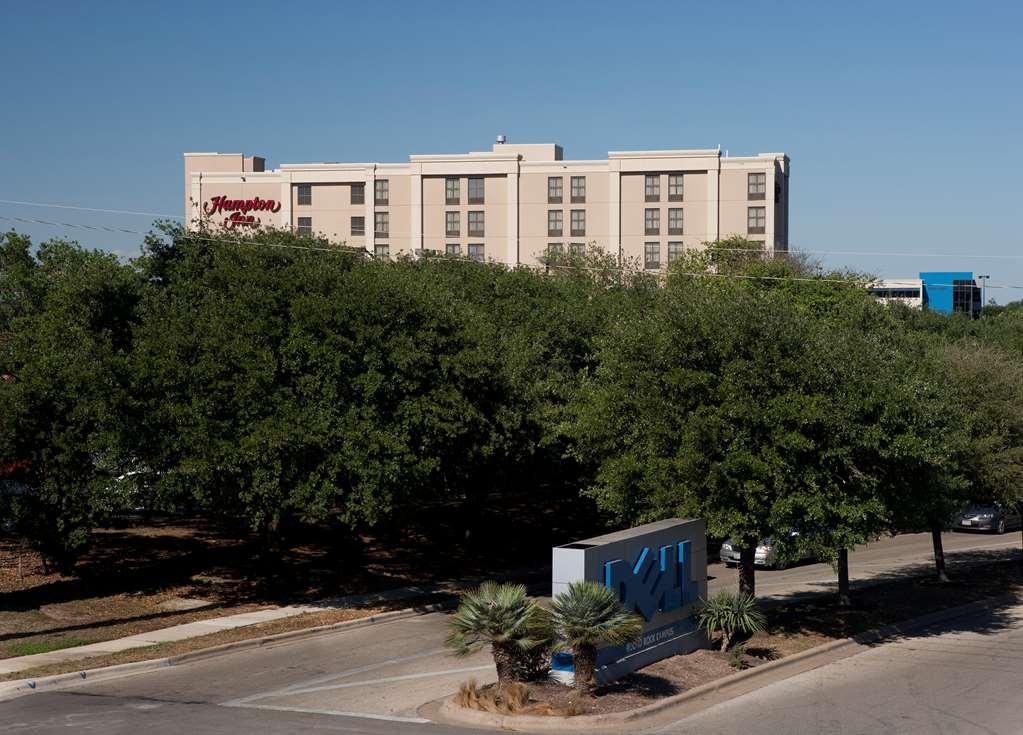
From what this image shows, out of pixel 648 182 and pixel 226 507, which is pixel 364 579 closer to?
pixel 226 507

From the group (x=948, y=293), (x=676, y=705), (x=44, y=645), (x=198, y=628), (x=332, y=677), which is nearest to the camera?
(x=676, y=705)

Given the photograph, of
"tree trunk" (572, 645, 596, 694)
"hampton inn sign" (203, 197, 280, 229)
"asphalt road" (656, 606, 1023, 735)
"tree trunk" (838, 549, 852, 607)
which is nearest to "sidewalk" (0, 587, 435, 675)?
"tree trunk" (572, 645, 596, 694)

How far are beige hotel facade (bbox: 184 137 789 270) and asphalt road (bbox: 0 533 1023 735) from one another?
67584 mm

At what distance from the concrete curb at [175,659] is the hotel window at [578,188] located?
233 feet

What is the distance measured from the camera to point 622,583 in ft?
61.3

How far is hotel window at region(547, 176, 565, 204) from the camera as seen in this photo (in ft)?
311

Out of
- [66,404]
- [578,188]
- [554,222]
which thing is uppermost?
[578,188]

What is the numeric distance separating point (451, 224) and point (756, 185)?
25.8m

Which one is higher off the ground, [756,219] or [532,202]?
[532,202]

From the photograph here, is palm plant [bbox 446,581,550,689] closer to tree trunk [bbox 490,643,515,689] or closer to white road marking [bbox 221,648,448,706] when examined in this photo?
tree trunk [bbox 490,643,515,689]

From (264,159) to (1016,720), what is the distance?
338 feet

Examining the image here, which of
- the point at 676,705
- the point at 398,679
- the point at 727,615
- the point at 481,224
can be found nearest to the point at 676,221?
the point at 481,224

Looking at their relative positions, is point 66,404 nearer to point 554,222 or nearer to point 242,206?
point 554,222

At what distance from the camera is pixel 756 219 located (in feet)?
304
